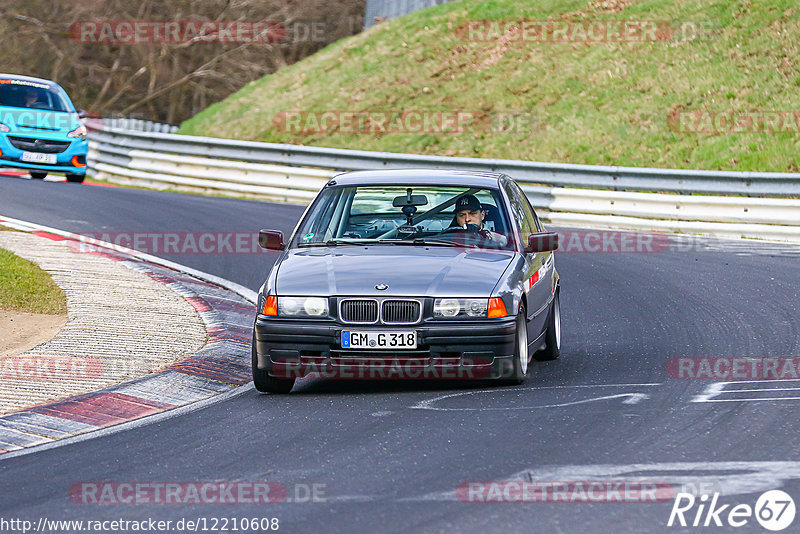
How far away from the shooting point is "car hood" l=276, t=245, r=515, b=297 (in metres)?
8.30

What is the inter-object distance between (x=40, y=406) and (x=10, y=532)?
275 centimetres

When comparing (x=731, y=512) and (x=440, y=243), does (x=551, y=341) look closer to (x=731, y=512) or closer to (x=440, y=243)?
(x=440, y=243)

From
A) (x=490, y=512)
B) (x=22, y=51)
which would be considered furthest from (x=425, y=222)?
(x=22, y=51)

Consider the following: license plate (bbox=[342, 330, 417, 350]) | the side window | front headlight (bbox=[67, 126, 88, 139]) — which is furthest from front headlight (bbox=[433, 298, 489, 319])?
front headlight (bbox=[67, 126, 88, 139])

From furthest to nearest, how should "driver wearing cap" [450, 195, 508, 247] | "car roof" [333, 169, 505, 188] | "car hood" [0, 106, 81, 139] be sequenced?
"car hood" [0, 106, 81, 139], "car roof" [333, 169, 505, 188], "driver wearing cap" [450, 195, 508, 247]

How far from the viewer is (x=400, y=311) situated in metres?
8.23

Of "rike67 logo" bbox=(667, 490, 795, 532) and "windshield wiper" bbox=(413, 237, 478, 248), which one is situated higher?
"windshield wiper" bbox=(413, 237, 478, 248)

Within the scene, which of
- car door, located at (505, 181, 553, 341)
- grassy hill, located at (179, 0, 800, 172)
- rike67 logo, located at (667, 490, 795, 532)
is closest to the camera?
rike67 logo, located at (667, 490, 795, 532)

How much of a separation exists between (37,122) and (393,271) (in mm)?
16531

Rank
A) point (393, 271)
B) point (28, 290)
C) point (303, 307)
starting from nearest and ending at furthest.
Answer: point (303, 307), point (393, 271), point (28, 290)

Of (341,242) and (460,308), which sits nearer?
(460,308)

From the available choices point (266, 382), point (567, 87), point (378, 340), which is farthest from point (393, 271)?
point (567, 87)

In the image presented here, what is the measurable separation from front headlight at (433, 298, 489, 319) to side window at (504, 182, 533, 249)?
54.0 inches

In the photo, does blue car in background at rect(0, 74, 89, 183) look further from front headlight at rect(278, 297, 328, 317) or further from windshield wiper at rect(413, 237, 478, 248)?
front headlight at rect(278, 297, 328, 317)
